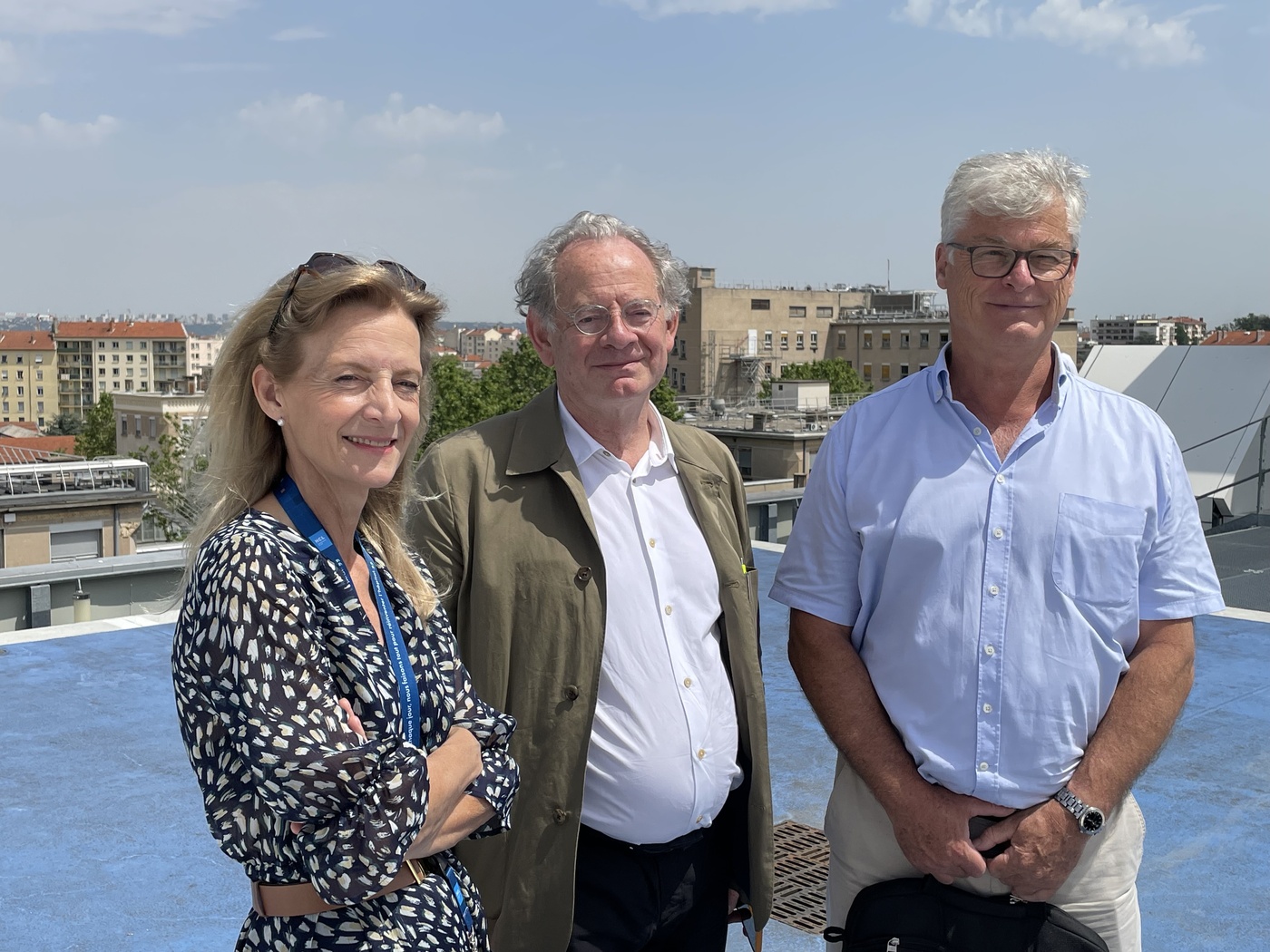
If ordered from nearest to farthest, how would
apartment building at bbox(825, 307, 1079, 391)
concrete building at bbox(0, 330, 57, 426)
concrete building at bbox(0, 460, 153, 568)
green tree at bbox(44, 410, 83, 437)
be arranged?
concrete building at bbox(0, 460, 153, 568) → apartment building at bbox(825, 307, 1079, 391) → green tree at bbox(44, 410, 83, 437) → concrete building at bbox(0, 330, 57, 426)

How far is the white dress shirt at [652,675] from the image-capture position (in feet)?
7.74

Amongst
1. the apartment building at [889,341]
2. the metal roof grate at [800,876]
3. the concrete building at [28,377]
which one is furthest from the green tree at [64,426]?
the metal roof grate at [800,876]

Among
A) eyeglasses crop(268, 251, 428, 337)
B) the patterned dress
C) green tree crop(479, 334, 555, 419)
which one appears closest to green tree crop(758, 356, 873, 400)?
green tree crop(479, 334, 555, 419)

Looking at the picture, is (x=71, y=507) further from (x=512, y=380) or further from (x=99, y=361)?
(x=99, y=361)

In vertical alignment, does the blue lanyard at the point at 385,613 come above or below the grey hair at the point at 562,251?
below

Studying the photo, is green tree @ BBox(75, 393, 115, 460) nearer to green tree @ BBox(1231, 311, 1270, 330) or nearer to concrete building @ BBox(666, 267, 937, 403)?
concrete building @ BBox(666, 267, 937, 403)

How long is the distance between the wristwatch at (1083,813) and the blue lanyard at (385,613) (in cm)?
126

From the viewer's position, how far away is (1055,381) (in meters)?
2.37

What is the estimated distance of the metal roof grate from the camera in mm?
3686

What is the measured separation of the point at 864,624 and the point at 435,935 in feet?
3.65

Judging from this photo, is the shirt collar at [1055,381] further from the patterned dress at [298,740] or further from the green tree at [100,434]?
the green tree at [100,434]

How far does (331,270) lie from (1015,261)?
50.7 inches

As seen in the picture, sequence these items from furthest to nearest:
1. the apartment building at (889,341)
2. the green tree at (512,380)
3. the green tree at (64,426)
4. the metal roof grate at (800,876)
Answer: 1. the green tree at (64,426)
2. the apartment building at (889,341)
3. the green tree at (512,380)
4. the metal roof grate at (800,876)

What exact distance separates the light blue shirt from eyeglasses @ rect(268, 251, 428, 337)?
3.35 ft
